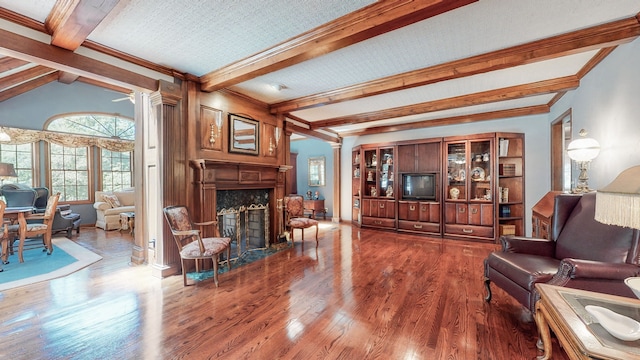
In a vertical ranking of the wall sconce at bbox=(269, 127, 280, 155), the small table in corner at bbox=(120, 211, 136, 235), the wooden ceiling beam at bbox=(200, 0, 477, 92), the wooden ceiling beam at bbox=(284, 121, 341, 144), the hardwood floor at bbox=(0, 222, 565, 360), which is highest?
the wooden ceiling beam at bbox=(200, 0, 477, 92)

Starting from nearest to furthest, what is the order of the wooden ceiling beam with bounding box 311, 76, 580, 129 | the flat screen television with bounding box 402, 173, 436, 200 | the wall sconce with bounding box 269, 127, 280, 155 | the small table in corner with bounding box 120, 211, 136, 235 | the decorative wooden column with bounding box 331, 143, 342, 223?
the wooden ceiling beam with bounding box 311, 76, 580, 129
the wall sconce with bounding box 269, 127, 280, 155
the flat screen television with bounding box 402, 173, 436, 200
the small table in corner with bounding box 120, 211, 136, 235
the decorative wooden column with bounding box 331, 143, 342, 223

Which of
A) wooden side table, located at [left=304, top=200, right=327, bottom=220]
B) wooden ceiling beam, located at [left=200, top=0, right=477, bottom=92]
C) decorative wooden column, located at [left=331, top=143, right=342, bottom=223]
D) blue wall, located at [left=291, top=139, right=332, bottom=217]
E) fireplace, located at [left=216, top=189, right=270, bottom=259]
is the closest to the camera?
wooden ceiling beam, located at [left=200, top=0, right=477, bottom=92]

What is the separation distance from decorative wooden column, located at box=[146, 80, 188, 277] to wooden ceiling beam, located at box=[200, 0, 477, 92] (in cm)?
82

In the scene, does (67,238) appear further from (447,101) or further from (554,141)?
(554,141)

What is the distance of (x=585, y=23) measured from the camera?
218 centimetres

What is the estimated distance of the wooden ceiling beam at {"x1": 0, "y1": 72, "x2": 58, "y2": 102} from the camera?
18.0 ft

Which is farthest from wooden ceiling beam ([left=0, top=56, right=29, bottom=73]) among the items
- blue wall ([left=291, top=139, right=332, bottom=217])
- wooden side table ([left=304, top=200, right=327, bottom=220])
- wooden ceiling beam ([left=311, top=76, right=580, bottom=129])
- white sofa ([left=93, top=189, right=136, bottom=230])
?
wooden side table ([left=304, top=200, right=327, bottom=220])

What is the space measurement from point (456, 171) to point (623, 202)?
4.61 m

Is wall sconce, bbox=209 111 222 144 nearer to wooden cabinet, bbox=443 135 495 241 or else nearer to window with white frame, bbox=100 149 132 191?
wooden cabinet, bbox=443 135 495 241

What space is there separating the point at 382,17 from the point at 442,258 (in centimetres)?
340

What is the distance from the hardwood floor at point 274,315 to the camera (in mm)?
1762

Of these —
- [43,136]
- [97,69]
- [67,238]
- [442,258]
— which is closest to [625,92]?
[442,258]

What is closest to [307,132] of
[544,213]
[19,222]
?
[544,213]

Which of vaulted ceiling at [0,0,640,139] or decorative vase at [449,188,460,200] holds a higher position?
vaulted ceiling at [0,0,640,139]
